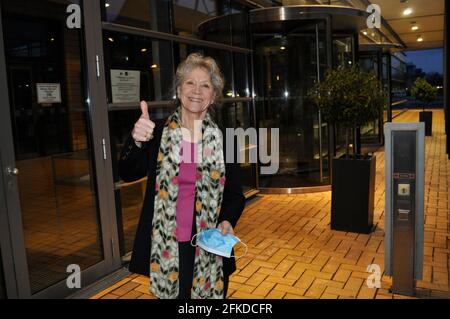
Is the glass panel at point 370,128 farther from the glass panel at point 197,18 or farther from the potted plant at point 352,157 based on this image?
the potted plant at point 352,157

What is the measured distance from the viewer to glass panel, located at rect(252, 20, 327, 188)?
6.24 m

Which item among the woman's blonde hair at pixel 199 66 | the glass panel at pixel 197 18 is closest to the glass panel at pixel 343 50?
the glass panel at pixel 197 18

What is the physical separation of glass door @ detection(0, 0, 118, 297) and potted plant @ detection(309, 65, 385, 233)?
246 cm

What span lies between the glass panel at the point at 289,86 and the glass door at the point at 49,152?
3.34 metres

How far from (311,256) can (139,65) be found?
2431mm

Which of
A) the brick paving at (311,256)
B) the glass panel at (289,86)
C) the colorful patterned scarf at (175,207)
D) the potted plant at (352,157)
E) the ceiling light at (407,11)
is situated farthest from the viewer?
the ceiling light at (407,11)

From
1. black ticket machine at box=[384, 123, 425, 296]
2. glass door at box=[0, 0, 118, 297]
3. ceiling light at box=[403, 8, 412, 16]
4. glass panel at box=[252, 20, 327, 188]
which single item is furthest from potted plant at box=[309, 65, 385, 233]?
ceiling light at box=[403, 8, 412, 16]

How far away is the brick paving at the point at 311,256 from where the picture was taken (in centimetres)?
299

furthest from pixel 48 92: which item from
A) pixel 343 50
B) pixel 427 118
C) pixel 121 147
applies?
pixel 427 118

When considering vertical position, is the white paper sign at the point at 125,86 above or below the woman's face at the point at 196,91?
above

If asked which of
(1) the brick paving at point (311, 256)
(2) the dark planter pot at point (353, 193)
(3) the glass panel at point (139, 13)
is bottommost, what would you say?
(1) the brick paving at point (311, 256)

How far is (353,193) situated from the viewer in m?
4.23

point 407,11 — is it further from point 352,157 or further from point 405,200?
point 405,200

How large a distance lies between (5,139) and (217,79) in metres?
1.56
